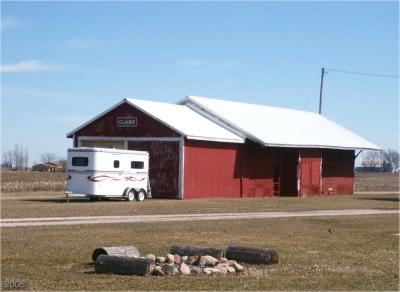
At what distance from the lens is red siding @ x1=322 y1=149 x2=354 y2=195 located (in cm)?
5203

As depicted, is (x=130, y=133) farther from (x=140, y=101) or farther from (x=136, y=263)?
(x=136, y=263)

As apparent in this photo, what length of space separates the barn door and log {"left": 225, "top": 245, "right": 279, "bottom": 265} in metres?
33.4

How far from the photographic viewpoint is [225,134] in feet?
143

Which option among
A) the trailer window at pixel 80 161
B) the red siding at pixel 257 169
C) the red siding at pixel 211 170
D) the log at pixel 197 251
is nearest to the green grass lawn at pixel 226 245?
the log at pixel 197 251

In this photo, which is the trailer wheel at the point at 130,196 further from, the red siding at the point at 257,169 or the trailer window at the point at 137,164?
the red siding at the point at 257,169

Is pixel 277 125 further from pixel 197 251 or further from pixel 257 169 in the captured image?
pixel 197 251

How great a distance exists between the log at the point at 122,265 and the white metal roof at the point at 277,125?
1224 inches

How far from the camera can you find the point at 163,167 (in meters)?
40.2

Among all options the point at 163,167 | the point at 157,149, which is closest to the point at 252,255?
the point at 163,167

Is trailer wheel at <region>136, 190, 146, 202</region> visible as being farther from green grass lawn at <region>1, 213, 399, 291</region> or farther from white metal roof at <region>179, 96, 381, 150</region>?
green grass lawn at <region>1, 213, 399, 291</region>

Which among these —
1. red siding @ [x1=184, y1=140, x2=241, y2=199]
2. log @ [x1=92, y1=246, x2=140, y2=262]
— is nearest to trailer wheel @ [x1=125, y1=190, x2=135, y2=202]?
red siding @ [x1=184, y1=140, x2=241, y2=199]

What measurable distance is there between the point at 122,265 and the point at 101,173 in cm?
2179

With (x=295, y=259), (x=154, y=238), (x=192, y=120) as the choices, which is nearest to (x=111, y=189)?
(x=192, y=120)

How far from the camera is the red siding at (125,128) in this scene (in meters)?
40.3
